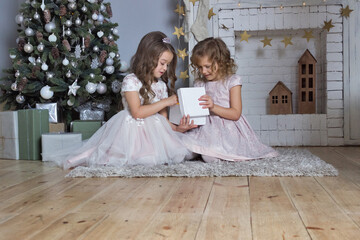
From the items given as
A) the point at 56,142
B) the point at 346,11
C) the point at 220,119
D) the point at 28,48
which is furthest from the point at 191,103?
the point at 346,11

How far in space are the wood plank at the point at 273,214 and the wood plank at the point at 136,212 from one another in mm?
332

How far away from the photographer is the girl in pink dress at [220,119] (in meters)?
2.51

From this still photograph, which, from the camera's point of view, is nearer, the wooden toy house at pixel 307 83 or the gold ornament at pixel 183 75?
the gold ornament at pixel 183 75

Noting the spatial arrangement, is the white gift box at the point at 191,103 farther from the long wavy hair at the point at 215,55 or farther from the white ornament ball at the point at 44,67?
the white ornament ball at the point at 44,67

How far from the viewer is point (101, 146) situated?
2.46m

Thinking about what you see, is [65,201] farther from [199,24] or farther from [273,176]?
[199,24]

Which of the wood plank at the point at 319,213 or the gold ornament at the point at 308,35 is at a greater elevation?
the gold ornament at the point at 308,35

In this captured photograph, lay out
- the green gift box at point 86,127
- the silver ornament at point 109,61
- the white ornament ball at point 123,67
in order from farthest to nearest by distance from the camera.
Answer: the white ornament ball at point 123,67
the silver ornament at point 109,61
the green gift box at point 86,127

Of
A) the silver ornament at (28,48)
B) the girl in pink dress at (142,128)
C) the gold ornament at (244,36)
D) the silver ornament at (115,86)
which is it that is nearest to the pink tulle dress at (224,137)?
the girl in pink dress at (142,128)

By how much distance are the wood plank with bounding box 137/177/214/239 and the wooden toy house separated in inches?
92.7

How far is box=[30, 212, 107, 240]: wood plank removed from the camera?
117cm

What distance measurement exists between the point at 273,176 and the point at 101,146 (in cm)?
101

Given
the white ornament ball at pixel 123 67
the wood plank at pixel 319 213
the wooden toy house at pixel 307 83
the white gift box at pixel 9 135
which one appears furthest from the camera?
the wooden toy house at pixel 307 83

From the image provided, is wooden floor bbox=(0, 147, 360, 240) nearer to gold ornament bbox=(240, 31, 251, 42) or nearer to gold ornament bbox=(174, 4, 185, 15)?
gold ornament bbox=(240, 31, 251, 42)
